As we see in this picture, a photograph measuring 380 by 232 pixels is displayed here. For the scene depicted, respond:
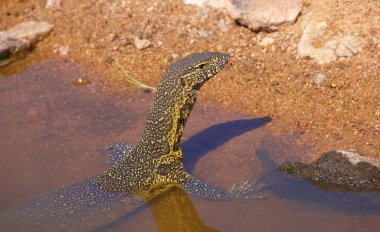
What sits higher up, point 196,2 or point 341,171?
point 196,2

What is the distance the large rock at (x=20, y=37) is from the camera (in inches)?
443

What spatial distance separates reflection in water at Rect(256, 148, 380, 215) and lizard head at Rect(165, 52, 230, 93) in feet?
4.71

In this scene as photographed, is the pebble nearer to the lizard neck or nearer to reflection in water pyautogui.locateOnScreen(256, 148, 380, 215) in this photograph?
the lizard neck

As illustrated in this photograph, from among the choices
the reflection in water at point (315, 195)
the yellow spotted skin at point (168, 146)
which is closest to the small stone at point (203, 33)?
the yellow spotted skin at point (168, 146)

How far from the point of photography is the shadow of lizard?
7.66 meters

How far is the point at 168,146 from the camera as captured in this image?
7.99 meters

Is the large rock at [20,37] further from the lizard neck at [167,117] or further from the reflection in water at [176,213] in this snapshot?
the reflection in water at [176,213]

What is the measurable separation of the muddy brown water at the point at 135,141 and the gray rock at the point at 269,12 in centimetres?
199

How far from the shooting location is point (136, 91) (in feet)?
33.2

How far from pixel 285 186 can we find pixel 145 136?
73.5 inches

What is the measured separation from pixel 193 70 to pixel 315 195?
6.96 feet

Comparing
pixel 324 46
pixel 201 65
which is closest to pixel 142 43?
pixel 324 46

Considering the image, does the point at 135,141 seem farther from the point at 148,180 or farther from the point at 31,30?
the point at 31,30

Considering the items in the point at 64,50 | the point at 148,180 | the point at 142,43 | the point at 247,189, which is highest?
the point at 142,43
